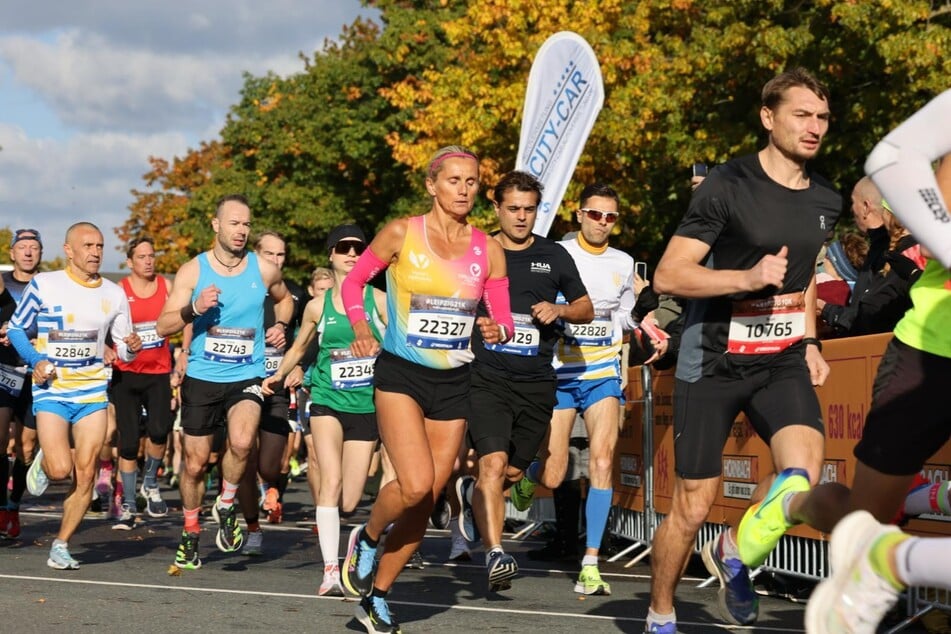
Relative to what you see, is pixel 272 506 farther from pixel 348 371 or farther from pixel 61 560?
pixel 348 371

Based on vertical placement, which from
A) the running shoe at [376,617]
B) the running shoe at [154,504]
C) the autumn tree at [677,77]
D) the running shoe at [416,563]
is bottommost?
the running shoe at [154,504]

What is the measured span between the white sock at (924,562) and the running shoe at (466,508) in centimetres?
735

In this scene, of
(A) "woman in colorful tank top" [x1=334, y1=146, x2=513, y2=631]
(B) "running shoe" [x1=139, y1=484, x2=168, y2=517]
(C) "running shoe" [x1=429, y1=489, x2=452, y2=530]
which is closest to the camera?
(A) "woman in colorful tank top" [x1=334, y1=146, x2=513, y2=631]

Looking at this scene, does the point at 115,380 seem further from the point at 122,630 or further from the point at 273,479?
the point at 122,630

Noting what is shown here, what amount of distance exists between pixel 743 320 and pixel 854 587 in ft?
6.81

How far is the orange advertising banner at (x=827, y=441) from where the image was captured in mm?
8000

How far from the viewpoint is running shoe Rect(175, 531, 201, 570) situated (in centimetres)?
1027

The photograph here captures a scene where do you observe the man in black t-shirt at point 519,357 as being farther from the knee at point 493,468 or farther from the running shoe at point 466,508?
the running shoe at point 466,508

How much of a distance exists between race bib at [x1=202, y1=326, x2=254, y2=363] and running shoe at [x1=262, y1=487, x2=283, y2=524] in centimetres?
426

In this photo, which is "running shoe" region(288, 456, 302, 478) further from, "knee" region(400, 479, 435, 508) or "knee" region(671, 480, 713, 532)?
"knee" region(671, 480, 713, 532)

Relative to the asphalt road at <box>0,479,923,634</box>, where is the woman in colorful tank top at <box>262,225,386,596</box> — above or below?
above

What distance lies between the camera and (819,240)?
6.51 metres

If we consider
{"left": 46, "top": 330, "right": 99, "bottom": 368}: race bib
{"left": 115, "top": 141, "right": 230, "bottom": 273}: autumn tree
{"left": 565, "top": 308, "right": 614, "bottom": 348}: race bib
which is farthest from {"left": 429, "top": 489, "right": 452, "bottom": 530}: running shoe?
{"left": 115, "top": 141, "right": 230, "bottom": 273}: autumn tree

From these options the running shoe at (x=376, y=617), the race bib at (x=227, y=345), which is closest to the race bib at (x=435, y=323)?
the running shoe at (x=376, y=617)
